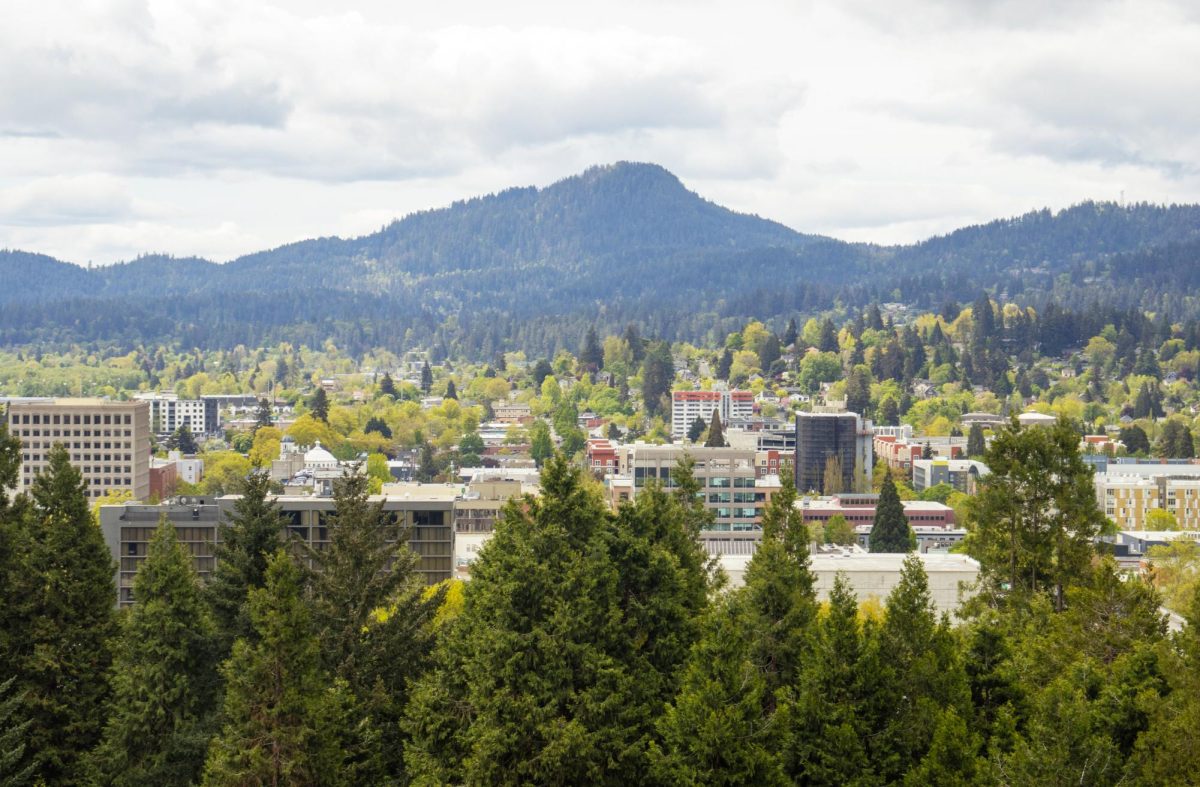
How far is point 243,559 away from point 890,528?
6386cm

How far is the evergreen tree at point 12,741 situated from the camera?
3008cm

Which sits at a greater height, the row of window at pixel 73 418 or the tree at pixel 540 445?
the row of window at pixel 73 418

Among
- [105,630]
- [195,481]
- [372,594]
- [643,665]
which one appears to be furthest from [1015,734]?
[195,481]

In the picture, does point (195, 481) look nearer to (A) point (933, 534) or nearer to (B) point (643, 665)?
(A) point (933, 534)

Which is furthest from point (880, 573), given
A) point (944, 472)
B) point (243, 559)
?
point (944, 472)

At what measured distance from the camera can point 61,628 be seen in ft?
109

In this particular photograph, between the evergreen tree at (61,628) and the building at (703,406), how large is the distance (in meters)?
143

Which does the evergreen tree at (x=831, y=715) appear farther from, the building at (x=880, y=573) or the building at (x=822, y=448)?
the building at (x=822, y=448)

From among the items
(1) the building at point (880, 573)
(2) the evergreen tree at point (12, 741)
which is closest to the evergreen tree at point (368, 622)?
(2) the evergreen tree at point (12, 741)

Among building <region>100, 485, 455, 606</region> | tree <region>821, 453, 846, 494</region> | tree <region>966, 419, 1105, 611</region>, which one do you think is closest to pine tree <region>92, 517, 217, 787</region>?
tree <region>966, 419, 1105, 611</region>

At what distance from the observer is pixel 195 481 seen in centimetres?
13950

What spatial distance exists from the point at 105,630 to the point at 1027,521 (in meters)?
18.9

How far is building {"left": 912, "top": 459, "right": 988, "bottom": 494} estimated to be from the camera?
131500mm

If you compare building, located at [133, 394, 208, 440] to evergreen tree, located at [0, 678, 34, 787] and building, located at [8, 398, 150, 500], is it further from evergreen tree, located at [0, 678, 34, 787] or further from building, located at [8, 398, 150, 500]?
evergreen tree, located at [0, 678, 34, 787]
